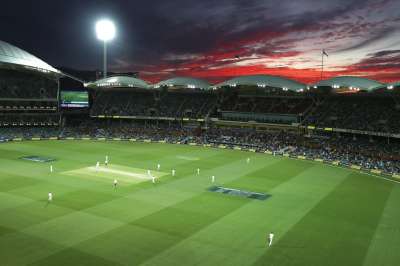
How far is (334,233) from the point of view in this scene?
24.4 metres

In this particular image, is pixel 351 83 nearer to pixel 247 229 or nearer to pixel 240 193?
pixel 240 193

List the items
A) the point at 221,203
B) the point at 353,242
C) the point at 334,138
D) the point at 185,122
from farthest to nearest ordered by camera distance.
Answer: the point at 185,122, the point at 334,138, the point at 221,203, the point at 353,242

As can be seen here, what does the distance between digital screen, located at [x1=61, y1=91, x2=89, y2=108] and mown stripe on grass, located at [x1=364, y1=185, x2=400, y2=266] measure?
74350mm

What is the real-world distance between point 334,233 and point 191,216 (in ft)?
33.9

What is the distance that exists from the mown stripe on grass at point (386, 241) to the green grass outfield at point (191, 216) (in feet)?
0.23

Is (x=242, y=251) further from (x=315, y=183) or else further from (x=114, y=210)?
(x=315, y=183)

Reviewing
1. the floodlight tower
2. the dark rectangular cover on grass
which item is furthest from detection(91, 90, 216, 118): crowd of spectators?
the dark rectangular cover on grass

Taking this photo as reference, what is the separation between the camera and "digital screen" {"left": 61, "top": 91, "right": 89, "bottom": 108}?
8581cm

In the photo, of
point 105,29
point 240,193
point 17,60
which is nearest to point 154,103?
point 105,29

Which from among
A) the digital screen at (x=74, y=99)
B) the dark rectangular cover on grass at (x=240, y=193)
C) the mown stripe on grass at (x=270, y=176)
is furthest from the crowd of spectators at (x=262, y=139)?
the dark rectangular cover on grass at (x=240, y=193)

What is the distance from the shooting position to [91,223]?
24906mm

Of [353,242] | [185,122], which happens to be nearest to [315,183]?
[353,242]

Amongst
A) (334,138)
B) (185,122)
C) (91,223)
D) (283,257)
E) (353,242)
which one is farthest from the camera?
(185,122)

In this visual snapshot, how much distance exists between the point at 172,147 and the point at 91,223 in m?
41.1
